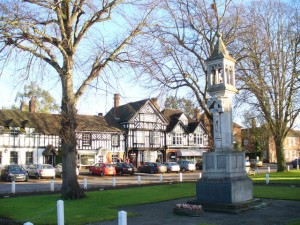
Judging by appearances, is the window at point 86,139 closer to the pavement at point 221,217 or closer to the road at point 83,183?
the road at point 83,183

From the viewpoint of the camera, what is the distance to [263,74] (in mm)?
31891

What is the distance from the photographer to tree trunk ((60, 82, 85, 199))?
1888 cm

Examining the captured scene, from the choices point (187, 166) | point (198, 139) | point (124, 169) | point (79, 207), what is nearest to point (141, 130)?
point (187, 166)

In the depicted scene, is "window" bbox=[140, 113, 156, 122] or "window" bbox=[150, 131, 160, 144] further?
"window" bbox=[150, 131, 160, 144]

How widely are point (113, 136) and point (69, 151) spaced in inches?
1521

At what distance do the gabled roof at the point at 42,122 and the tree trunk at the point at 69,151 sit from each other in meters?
29.2

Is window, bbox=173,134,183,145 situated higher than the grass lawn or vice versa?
window, bbox=173,134,183,145

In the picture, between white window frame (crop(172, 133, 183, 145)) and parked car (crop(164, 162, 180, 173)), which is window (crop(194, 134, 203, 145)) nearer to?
white window frame (crop(172, 133, 183, 145))

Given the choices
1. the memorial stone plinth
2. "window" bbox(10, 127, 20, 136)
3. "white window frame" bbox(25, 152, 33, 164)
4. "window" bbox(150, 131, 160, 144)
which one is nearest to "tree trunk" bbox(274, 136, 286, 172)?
"window" bbox(150, 131, 160, 144)

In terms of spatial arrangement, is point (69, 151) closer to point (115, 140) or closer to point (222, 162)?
point (222, 162)

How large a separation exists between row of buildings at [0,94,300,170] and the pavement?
3036 cm

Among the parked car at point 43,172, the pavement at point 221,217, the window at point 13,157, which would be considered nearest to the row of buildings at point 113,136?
the window at point 13,157

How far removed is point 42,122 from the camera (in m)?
53.3

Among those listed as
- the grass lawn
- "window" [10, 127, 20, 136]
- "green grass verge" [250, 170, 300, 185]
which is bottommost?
"green grass verge" [250, 170, 300, 185]
